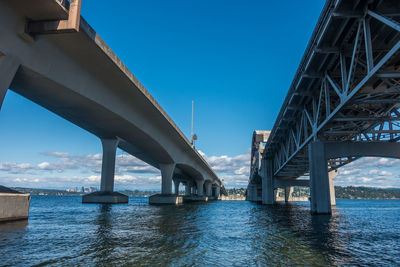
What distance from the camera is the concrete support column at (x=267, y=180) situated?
209ft

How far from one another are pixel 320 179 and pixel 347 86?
37.5ft

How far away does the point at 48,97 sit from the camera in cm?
2161

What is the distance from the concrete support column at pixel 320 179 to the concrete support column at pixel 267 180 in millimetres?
36971

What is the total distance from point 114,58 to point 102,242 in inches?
548

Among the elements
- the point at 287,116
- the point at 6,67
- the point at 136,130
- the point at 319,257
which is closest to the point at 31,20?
the point at 6,67

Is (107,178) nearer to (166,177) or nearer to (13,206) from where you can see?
(166,177)

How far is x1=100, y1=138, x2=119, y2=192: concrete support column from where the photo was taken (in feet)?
142

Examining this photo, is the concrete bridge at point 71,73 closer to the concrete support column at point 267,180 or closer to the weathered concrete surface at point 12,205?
the weathered concrete surface at point 12,205

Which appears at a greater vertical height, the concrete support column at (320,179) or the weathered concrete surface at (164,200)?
the concrete support column at (320,179)

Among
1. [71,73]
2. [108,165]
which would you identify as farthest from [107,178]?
[71,73]

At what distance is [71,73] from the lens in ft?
63.3

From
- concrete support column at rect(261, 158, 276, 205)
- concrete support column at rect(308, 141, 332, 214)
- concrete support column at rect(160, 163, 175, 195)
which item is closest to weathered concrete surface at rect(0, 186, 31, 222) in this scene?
concrete support column at rect(308, 141, 332, 214)

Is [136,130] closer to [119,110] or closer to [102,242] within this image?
[119,110]

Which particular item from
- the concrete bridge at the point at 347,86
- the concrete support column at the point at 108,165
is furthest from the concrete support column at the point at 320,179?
the concrete support column at the point at 108,165
